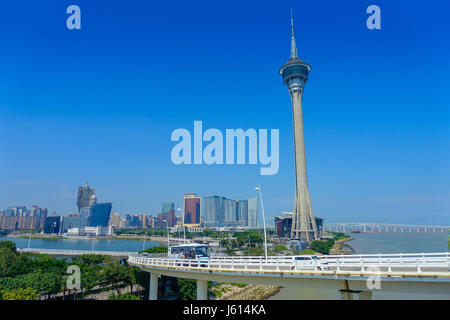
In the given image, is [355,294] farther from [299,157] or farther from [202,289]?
[299,157]

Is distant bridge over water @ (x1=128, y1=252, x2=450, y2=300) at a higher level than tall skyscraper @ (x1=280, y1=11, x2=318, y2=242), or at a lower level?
lower

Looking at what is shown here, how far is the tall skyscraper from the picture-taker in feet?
351

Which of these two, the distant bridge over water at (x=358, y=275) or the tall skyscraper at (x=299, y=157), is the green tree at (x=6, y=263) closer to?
the distant bridge over water at (x=358, y=275)

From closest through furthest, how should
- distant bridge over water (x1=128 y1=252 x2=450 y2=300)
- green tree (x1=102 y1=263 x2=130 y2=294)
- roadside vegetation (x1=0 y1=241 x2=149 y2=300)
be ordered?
1. distant bridge over water (x1=128 y1=252 x2=450 y2=300)
2. roadside vegetation (x1=0 y1=241 x2=149 y2=300)
3. green tree (x1=102 y1=263 x2=130 y2=294)

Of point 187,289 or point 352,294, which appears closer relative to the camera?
point 352,294

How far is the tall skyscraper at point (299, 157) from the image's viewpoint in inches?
4213

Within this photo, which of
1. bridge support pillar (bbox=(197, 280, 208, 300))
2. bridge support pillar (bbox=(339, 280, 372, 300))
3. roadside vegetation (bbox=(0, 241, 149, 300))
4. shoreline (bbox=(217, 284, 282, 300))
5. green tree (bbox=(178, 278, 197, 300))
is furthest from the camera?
shoreline (bbox=(217, 284, 282, 300))

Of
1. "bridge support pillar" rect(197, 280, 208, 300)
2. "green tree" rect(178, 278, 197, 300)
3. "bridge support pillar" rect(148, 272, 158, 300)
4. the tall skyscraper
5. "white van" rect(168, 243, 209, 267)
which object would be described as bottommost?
"green tree" rect(178, 278, 197, 300)

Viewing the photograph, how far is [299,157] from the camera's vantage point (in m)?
108

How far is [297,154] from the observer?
10906 cm

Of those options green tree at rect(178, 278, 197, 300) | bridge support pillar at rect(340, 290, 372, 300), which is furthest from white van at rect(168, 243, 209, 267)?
bridge support pillar at rect(340, 290, 372, 300)

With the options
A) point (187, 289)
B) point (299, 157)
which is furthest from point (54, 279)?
point (299, 157)

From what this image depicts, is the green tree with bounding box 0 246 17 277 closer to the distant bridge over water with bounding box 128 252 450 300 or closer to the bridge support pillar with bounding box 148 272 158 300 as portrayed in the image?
the bridge support pillar with bounding box 148 272 158 300
